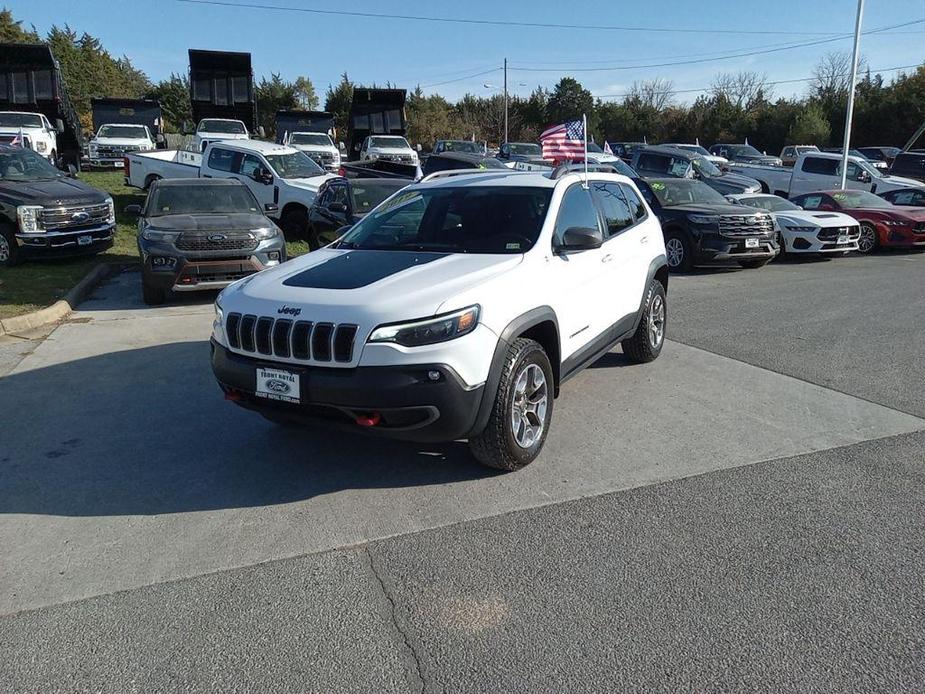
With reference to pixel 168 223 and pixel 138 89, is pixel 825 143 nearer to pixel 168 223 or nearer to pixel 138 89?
pixel 168 223

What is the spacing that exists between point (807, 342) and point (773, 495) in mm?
4170

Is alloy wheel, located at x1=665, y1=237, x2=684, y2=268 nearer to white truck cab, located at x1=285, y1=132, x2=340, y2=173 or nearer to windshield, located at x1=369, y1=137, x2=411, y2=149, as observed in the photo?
white truck cab, located at x1=285, y1=132, x2=340, y2=173

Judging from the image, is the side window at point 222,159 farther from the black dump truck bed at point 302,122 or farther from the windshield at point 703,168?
the black dump truck bed at point 302,122

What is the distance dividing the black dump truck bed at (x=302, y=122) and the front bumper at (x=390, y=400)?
28186 millimetres

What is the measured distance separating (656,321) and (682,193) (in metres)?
8.05

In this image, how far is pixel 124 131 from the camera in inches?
1095

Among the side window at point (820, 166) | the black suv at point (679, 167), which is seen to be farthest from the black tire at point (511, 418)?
the side window at point (820, 166)

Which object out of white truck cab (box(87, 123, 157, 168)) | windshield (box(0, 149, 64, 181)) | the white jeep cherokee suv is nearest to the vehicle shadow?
the white jeep cherokee suv

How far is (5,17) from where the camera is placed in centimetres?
5766

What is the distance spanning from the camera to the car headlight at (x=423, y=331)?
12.8 ft

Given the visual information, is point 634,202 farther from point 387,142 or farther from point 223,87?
point 223,87

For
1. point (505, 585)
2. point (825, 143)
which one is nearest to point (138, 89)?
point (825, 143)

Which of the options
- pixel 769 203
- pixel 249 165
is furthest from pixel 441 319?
pixel 769 203

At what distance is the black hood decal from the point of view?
4387mm
